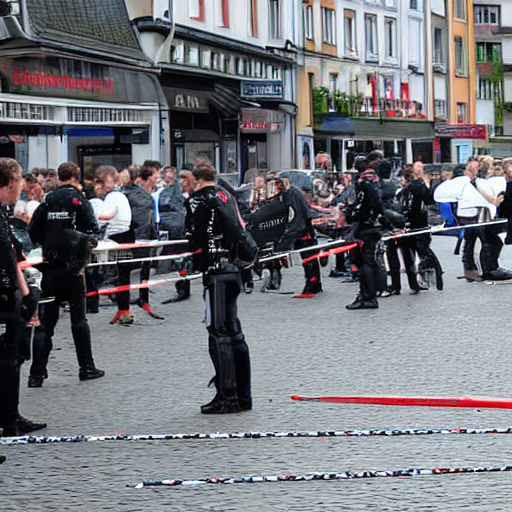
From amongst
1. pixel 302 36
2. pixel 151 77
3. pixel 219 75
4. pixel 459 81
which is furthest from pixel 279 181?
pixel 459 81

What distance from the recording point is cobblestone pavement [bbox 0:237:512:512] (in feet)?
23.5

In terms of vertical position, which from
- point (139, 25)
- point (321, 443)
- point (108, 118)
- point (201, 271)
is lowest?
point (321, 443)

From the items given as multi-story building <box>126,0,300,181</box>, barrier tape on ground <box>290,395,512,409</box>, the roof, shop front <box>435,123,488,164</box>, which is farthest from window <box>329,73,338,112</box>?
barrier tape on ground <box>290,395,512,409</box>

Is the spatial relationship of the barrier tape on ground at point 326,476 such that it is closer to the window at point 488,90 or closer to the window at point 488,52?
the window at point 488,90

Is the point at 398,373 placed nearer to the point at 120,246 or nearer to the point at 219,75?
the point at 120,246

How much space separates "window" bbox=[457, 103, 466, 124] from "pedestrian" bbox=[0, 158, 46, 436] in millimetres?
60916

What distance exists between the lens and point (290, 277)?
23312mm

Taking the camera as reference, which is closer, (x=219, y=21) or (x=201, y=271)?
(x=201, y=271)

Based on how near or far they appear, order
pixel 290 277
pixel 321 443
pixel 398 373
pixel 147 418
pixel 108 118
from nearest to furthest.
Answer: pixel 321 443, pixel 147 418, pixel 398 373, pixel 290 277, pixel 108 118

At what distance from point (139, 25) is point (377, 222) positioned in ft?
56.4

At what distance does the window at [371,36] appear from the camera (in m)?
56.6

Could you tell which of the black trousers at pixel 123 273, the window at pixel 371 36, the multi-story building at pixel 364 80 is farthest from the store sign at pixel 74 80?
the window at pixel 371 36

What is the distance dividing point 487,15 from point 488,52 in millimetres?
2239

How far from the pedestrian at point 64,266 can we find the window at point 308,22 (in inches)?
1507
